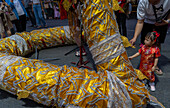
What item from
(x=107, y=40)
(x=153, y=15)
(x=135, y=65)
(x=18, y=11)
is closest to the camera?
(x=107, y=40)

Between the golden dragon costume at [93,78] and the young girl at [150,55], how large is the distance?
1.28ft

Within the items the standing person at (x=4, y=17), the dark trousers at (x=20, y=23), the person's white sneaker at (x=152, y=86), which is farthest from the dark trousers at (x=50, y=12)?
the person's white sneaker at (x=152, y=86)

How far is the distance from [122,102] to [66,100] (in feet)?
2.11

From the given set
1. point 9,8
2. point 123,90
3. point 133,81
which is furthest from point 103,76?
point 9,8

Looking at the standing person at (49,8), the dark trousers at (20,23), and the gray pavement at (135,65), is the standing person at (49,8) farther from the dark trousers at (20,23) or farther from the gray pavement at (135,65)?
the gray pavement at (135,65)

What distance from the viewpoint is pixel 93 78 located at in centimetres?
156

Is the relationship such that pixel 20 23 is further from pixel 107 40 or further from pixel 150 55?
pixel 150 55

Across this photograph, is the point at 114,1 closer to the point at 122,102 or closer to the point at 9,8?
the point at 122,102

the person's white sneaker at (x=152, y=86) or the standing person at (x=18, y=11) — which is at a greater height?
the standing person at (x=18, y=11)

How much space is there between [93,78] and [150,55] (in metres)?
0.98

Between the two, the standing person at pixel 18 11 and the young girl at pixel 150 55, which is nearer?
the young girl at pixel 150 55

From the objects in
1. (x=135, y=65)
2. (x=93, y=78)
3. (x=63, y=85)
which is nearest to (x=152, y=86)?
(x=135, y=65)

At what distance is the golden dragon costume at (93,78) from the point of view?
1434mm

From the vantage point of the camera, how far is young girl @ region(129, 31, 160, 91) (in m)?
1.82
